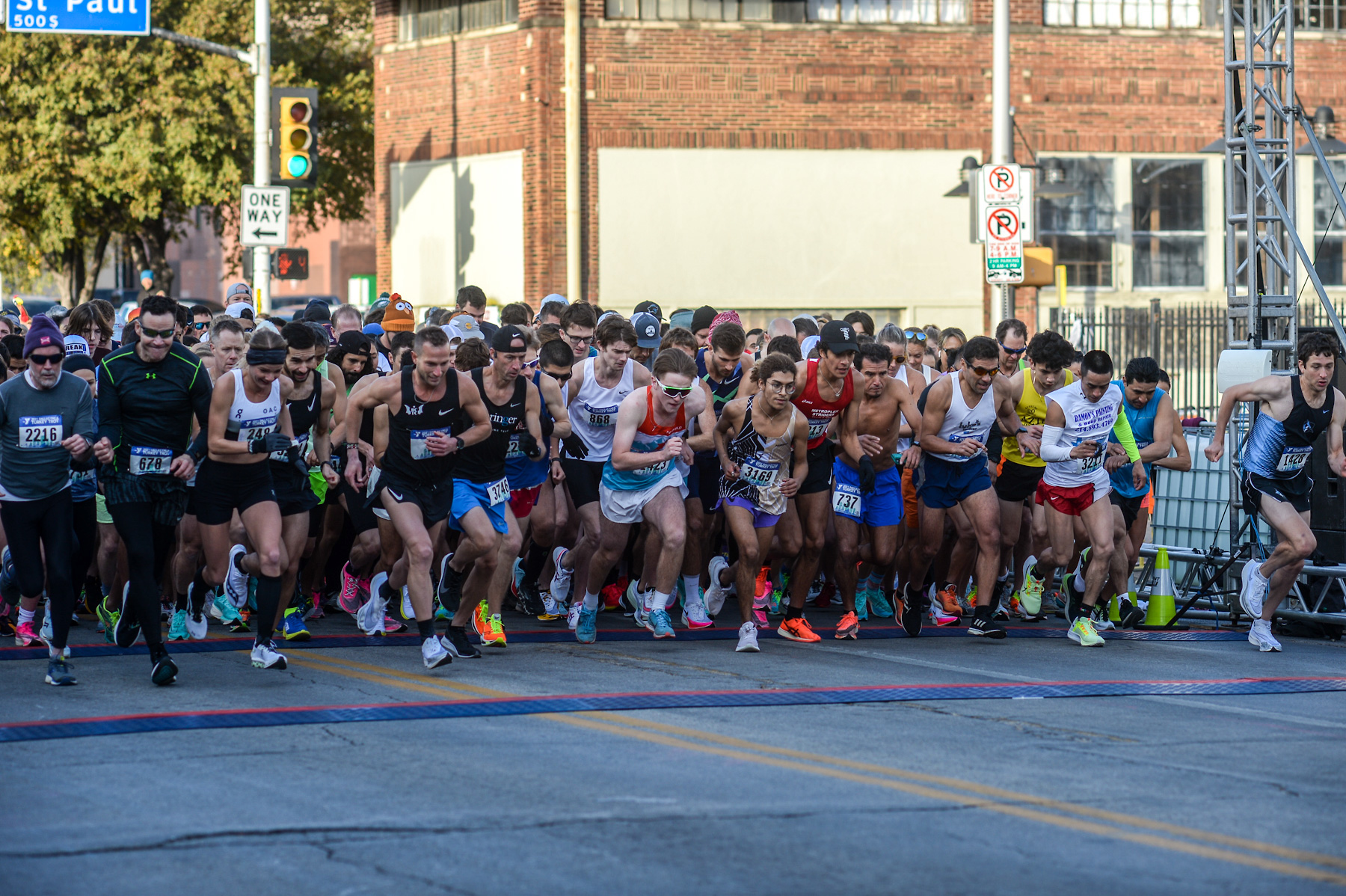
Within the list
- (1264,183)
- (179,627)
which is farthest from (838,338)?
(179,627)

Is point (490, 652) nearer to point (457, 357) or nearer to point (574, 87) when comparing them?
point (457, 357)

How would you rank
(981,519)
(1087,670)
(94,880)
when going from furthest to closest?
(981,519), (1087,670), (94,880)

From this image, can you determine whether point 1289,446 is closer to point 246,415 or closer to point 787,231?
point 246,415

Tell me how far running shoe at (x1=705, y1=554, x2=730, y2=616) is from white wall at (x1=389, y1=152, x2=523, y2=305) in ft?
54.3

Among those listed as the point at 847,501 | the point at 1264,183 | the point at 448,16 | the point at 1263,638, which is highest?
the point at 448,16

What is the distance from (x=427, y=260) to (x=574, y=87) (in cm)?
430

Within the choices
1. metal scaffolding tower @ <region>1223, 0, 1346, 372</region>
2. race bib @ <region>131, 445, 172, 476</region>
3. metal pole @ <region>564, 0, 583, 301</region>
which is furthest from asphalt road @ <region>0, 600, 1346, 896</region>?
metal pole @ <region>564, 0, 583, 301</region>

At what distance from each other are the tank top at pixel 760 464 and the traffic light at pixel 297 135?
33.0 ft

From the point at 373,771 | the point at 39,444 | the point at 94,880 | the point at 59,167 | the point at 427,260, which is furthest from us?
the point at 59,167

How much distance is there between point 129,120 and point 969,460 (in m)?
29.9

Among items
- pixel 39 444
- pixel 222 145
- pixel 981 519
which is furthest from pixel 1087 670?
pixel 222 145

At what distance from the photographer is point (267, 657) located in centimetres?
1007

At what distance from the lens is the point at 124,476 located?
31.9ft

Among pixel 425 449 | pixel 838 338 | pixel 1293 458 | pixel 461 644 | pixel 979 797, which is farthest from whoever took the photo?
pixel 1293 458
